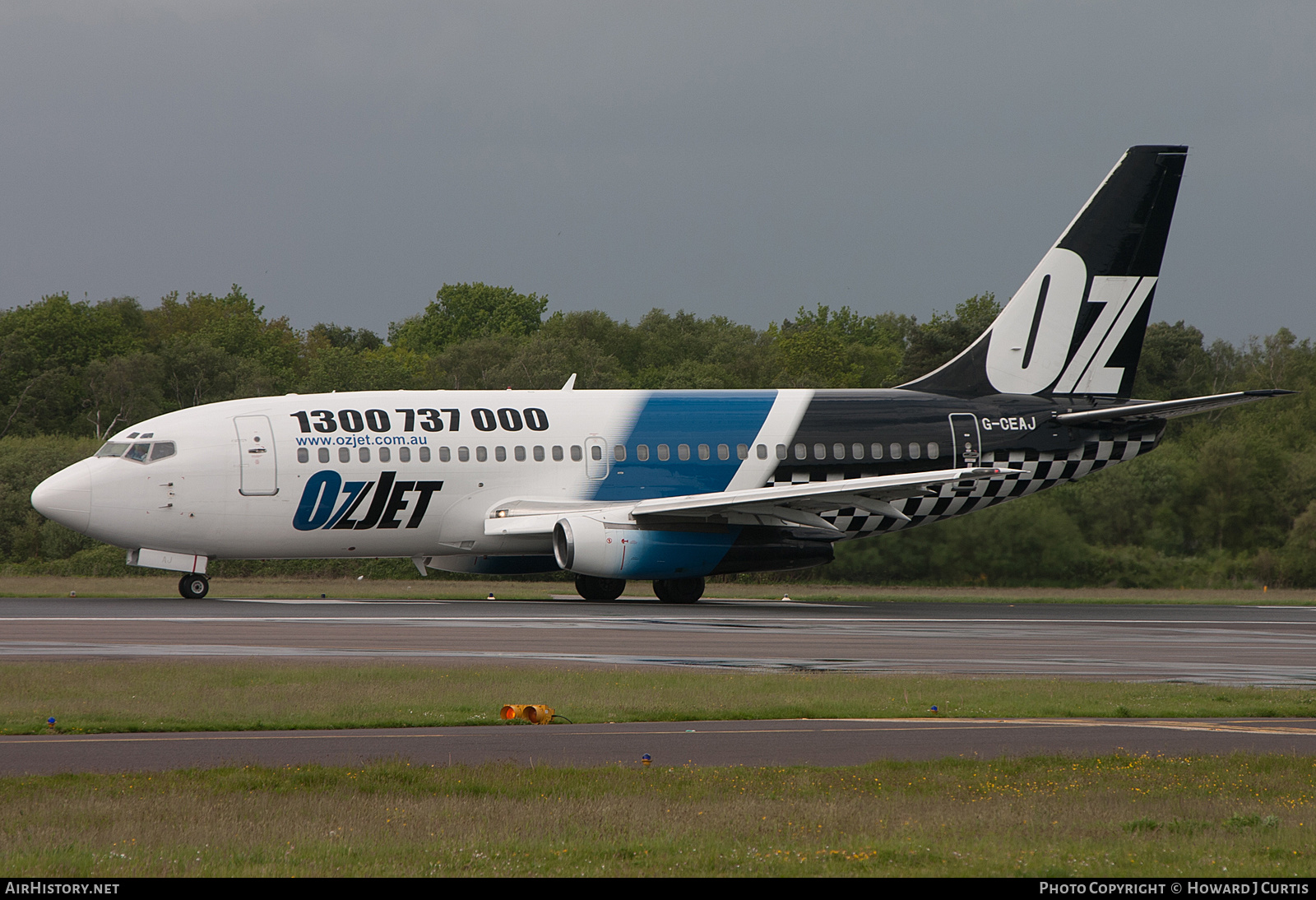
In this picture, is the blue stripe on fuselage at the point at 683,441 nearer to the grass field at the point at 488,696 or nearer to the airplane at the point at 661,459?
the airplane at the point at 661,459

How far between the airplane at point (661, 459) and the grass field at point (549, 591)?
7.06 ft

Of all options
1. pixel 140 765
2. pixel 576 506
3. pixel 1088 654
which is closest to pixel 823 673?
pixel 1088 654

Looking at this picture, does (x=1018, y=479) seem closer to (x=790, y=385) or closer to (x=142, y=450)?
(x=142, y=450)

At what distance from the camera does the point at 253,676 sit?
16281 mm

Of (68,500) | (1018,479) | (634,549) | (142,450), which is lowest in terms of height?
(634,549)

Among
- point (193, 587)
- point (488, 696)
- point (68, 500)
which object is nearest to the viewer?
point (488, 696)

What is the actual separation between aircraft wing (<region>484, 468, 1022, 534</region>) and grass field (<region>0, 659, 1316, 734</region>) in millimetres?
13242

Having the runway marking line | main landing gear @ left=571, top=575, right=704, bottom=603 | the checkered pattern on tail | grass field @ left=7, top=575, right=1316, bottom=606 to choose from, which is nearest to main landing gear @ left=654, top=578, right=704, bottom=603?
main landing gear @ left=571, top=575, right=704, bottom=603

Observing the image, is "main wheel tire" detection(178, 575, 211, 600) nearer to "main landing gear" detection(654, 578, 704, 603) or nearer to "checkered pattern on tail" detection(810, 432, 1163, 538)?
"main landing gear" detection(654, 578, 704, 603)

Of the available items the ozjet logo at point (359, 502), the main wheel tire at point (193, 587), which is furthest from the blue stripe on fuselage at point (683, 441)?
the main wheel tire at point (193, 587)

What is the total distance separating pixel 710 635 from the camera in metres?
23.9

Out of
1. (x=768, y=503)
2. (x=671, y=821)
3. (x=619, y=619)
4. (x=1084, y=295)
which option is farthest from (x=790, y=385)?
(x=671, y=821)

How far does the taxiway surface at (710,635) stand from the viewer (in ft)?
63.7

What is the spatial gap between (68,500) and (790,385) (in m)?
41.6
